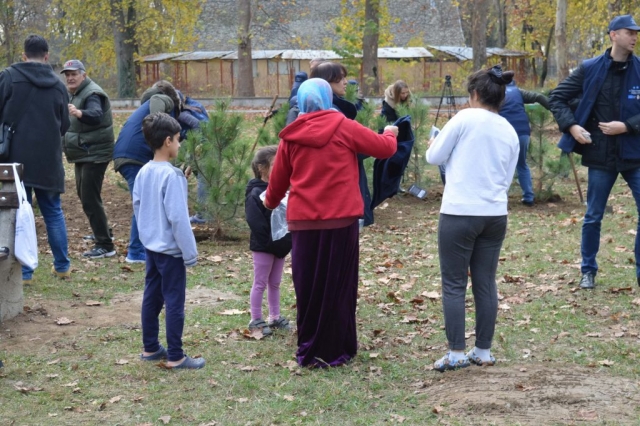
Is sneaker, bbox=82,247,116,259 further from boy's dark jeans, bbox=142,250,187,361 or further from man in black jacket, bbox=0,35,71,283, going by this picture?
boy's dark jeans, bbox=142,250,187,361

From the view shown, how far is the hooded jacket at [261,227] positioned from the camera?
604cm

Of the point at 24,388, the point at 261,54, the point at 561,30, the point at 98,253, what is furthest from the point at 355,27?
the point at 24,388

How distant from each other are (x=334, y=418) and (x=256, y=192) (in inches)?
79.7

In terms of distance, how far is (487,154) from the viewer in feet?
16.3

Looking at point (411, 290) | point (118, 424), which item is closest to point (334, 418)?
point (118, 424)

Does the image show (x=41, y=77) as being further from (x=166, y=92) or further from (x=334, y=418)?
(x=334, y=418)

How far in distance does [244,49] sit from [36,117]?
29.4 m

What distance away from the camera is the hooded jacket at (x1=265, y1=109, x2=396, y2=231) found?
5219 mm

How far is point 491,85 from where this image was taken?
4992 millimetres

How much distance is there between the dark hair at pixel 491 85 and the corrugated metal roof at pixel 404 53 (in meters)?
40.7

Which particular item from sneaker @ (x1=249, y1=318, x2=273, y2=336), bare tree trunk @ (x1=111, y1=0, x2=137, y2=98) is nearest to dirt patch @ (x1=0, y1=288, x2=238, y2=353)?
sneaker @ (x1=249, y1=318, x2=273, y2=336)

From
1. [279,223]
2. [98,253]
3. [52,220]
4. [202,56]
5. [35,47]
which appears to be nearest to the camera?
[279,223]

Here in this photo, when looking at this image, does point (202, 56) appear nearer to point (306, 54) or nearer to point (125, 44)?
point (306, 54)

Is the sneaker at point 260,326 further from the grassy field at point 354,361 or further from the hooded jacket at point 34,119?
the hooded jacket at point 34,119
